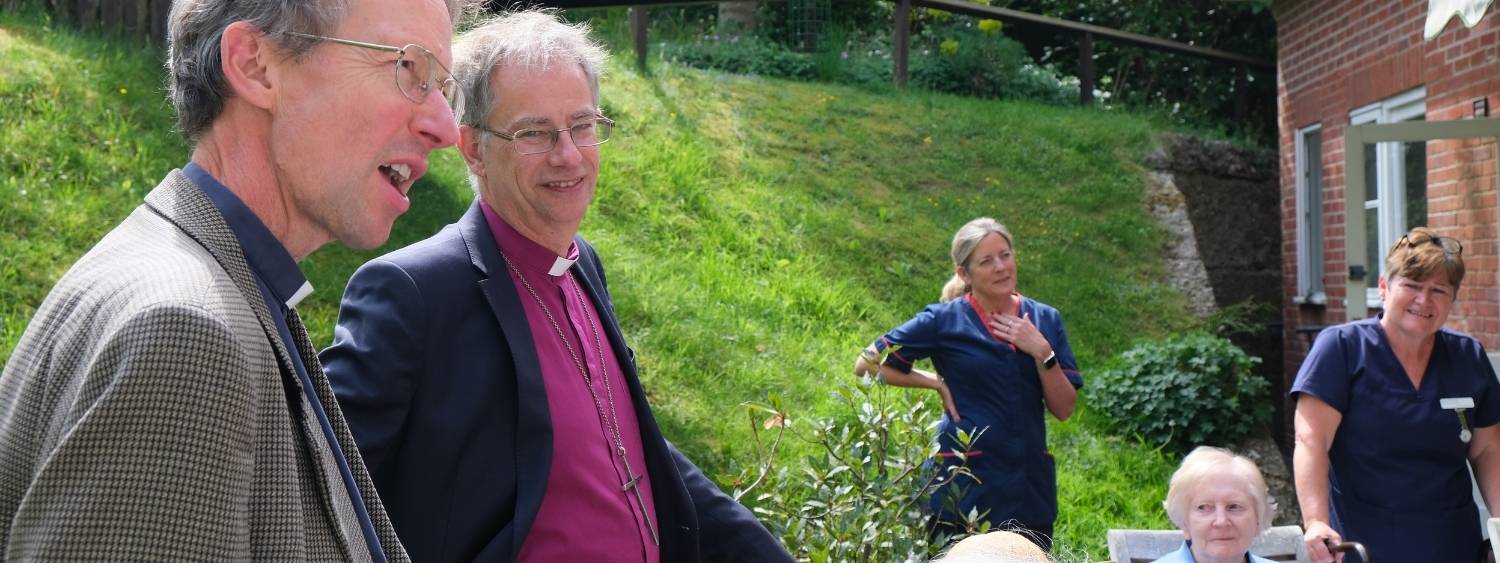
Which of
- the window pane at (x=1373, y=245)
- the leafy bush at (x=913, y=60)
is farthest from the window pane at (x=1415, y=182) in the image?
the leafy bush at (x=913, y=60)

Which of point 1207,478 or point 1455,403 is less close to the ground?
point 1455,403

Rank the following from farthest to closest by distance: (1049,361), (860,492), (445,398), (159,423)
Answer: (1049,361)
(860,492)
(445,398)
(159,423)

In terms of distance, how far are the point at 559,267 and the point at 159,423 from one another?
53.0 inches

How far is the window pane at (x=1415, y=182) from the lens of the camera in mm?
8109

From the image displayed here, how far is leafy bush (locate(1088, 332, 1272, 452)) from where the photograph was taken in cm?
842

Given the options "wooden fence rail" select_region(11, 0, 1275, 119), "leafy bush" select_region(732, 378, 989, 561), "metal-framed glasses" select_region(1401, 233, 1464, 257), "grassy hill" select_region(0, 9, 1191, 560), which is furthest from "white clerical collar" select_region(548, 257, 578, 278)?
"wooden fence rail" select_region(11, 0, 1275, 119)

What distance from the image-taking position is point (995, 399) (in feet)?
16.5

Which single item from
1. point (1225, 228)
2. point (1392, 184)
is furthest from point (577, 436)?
point (1225, 228)

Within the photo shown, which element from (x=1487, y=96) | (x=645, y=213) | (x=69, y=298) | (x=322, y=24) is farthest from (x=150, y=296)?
(x=645, y=213)

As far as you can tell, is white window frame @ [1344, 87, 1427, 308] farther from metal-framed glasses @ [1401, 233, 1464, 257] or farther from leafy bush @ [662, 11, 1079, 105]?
leafy bush @ [662, 11, 1079, 105]

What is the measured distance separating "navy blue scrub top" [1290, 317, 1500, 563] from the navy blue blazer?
137 inches

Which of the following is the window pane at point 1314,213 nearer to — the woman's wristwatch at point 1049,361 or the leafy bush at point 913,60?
the leafy bush at point 913,60

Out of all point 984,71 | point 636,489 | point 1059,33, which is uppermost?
point 1059,33

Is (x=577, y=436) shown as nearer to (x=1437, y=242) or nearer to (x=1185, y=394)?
(x=1437, y=242)
